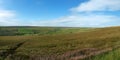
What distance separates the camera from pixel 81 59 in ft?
34.4

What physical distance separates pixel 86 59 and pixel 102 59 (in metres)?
1.26

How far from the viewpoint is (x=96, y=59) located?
9078 millimetres

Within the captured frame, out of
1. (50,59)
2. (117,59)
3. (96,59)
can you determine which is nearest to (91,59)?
(96,59)

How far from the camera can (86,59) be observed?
1017 cm

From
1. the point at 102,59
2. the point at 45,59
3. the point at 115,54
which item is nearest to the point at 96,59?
the point at 102,59

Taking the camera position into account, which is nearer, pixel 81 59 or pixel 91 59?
pixel 91 59

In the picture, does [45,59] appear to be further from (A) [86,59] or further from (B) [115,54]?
(B) [115,54]

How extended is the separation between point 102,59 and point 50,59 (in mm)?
2350

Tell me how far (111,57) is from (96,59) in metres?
0.51

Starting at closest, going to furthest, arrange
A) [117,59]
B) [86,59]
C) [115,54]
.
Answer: [117,59] < [115,54] < [86,59]

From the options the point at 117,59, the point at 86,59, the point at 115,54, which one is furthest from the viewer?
the point at 86,59

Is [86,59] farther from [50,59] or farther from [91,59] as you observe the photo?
[50,59]

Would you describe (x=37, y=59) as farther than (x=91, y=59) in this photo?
Yes

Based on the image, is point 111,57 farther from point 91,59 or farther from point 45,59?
point 45,59
